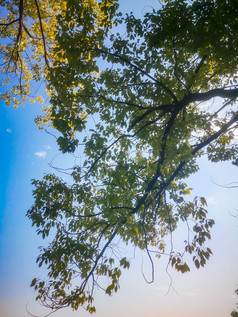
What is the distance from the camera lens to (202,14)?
3297 mm

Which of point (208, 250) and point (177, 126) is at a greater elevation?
point (177, 126)

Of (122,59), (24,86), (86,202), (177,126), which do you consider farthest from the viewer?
(24,86)

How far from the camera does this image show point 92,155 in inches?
186

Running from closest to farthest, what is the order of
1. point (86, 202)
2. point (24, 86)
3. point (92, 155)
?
point (86, 202), point (92, 155), point (24, 86)

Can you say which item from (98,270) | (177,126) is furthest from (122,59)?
(98,270)

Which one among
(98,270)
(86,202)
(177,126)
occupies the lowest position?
(98,270)

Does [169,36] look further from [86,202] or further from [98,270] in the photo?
[98,270]

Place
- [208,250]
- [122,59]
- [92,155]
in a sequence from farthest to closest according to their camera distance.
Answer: [92,155]
[122,59]
[208,250]

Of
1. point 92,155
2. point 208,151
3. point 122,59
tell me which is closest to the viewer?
point 122,59

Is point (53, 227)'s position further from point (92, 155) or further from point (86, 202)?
point (92, 155)

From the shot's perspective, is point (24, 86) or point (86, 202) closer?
point (86, 202)

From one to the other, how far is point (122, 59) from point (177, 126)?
195cm

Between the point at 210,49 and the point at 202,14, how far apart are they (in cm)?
62

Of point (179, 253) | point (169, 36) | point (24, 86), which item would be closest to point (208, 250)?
point (179, 253)
